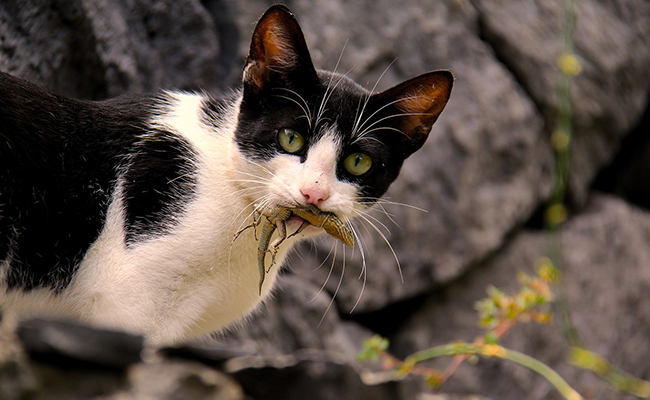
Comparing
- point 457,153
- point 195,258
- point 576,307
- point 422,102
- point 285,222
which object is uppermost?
point 422,102

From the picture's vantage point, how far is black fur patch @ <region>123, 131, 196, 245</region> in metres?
1.46

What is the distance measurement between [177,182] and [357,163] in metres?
0.47

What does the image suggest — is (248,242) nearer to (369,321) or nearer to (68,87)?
(68,87)

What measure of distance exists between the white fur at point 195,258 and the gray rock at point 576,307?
1.72m

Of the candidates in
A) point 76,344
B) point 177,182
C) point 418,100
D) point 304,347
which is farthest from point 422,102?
point 304,347

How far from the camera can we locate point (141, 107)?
5.40 feet

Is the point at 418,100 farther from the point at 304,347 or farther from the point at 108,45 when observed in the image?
the point at 304,347

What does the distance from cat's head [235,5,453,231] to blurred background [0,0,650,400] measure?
57 cm

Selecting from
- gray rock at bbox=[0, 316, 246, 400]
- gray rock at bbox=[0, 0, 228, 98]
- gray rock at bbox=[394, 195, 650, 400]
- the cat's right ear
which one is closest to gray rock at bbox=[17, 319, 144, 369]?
gray rock at bbox=[0, 316, 246, 400]

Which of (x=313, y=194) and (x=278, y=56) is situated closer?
(x=313, y=194)

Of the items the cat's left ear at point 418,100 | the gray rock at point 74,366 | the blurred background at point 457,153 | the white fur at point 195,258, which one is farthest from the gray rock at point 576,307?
the gray rock at point 74,366

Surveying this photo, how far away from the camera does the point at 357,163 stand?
158 cm

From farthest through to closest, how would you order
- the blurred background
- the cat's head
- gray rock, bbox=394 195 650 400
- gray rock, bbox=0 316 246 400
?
gray rock, bbox=394 195 650 400, the blurred background, the cat's head, gray rock, bbox=0 316 246 400

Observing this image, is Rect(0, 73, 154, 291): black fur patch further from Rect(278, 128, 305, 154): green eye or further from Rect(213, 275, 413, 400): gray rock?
Rect(213, 275, 413, 400): gray rock
